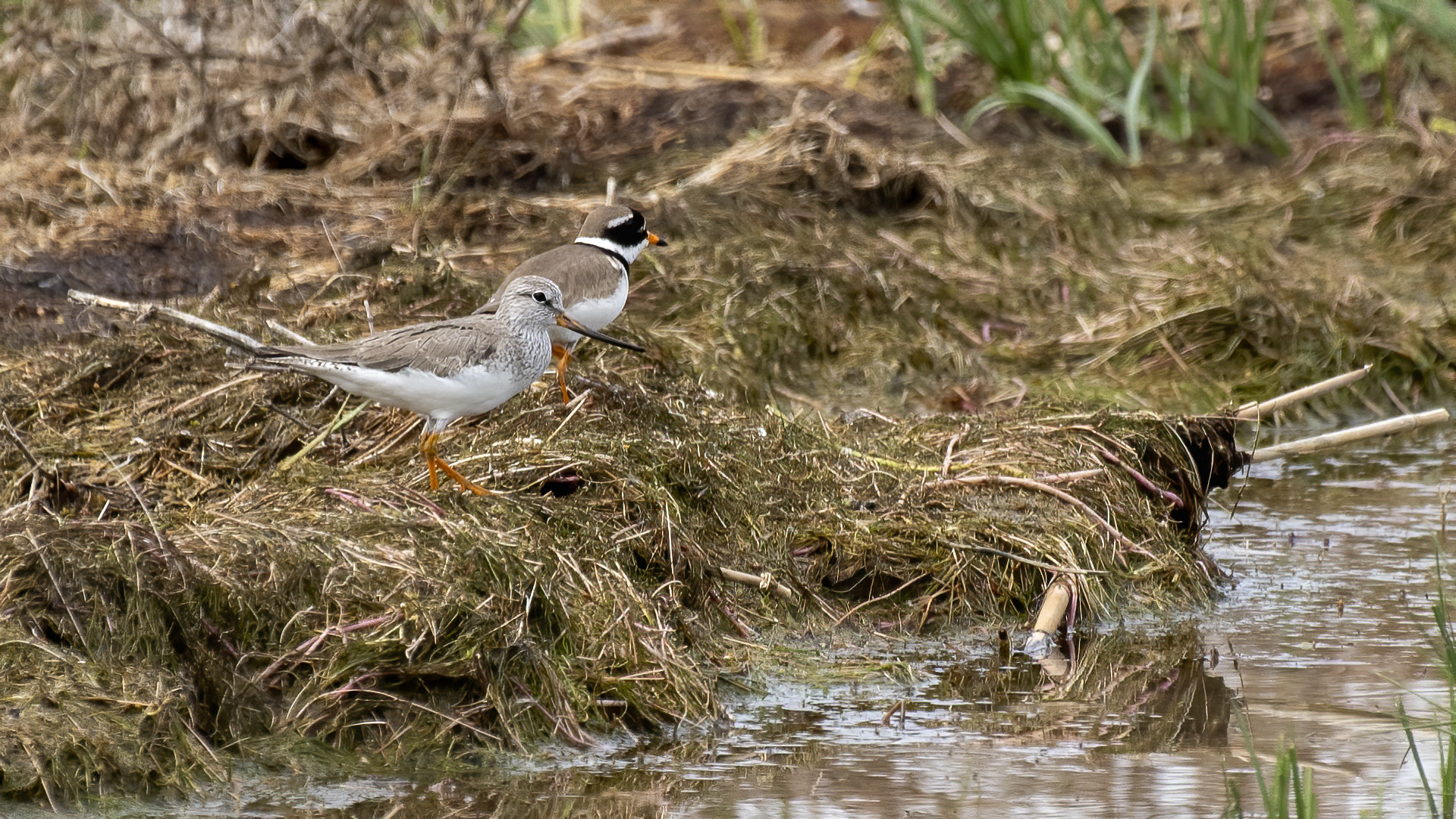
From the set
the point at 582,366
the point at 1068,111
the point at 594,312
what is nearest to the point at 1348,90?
the point at 1068,111

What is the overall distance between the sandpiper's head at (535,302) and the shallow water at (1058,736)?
1375 millimetres

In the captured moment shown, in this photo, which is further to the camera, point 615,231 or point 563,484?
point 615,231

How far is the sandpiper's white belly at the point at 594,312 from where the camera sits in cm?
579

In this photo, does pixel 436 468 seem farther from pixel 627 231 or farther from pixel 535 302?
pixel 627 231

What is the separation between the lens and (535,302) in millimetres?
5406

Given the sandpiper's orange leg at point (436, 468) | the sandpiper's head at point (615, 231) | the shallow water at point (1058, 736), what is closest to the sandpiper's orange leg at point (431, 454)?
the sandpiper's orange leg at point (436, 468)

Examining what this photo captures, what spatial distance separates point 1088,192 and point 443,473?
5.39 metres

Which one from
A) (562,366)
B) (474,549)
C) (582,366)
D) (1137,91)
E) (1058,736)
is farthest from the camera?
(1137,91)

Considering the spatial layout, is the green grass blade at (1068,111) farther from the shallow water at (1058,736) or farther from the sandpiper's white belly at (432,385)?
the sandpiper's white belly at (432,385)

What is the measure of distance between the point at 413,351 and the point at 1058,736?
2034mm

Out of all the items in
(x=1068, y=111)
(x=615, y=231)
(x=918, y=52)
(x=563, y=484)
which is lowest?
(x=563, y=484)

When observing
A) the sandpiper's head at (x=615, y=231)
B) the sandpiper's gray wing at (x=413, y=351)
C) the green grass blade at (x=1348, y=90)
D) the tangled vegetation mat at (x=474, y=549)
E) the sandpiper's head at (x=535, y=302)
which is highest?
the green grass blade at (x=1348, y=90)

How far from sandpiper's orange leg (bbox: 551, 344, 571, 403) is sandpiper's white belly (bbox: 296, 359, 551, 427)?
0.71 metres

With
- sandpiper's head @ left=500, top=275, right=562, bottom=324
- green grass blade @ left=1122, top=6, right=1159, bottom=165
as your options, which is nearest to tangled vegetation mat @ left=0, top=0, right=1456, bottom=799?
green grass blade @ left=1122, top=6, right=1159, bottom=165
